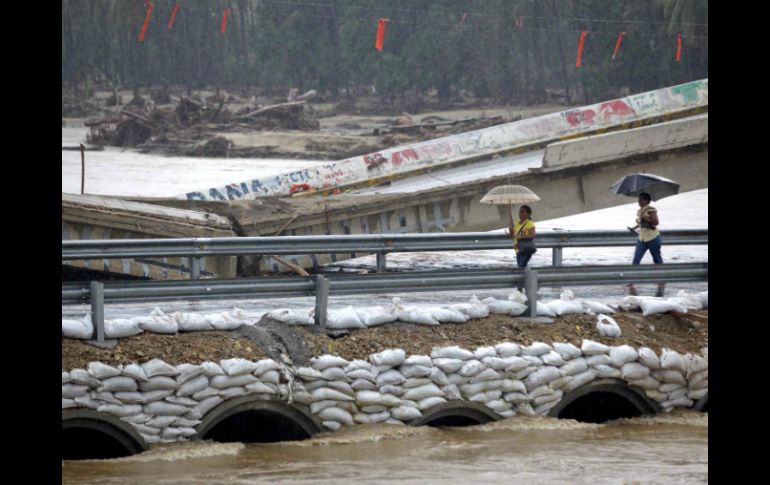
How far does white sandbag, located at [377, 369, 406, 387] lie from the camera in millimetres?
8491

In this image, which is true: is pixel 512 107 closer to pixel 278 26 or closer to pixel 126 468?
pixel 278 26

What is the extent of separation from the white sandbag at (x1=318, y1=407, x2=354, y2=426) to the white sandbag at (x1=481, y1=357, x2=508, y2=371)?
1.28m

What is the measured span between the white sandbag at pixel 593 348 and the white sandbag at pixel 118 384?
13.0 feet

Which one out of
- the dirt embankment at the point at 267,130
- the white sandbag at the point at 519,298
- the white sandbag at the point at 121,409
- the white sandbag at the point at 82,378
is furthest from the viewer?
the dirt embankment at the point at 267,130

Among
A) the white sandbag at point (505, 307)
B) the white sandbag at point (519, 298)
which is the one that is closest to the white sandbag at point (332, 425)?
the white sandbag at point (505, 307)

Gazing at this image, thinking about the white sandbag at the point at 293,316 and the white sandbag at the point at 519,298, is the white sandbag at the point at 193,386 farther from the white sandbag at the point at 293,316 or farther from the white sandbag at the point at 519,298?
the white sandbag at the point at 519,298

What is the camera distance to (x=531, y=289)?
378 inches

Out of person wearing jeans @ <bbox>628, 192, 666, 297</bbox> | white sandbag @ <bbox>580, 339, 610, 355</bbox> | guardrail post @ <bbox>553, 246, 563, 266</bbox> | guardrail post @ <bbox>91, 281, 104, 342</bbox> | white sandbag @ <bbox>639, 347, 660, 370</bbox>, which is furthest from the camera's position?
person wearing jeans @ <bbox>628, 192, 666, 297</bbox>

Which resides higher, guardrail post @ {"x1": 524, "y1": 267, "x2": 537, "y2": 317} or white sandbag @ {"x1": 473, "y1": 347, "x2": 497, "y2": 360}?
guardrail post @ {"x1": 524, "y1": 267, "x2": 537, "y2": 317}

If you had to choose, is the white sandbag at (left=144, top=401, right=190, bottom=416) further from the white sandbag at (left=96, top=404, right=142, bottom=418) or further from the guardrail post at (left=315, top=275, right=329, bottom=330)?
the guardrail post at (left=315, top=275, right=329, bottom=330)

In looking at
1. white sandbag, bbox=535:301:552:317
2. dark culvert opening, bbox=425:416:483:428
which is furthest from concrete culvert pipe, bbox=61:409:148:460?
white sandbag, bbox=535:301:552:317

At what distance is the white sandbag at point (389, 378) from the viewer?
849 cm
